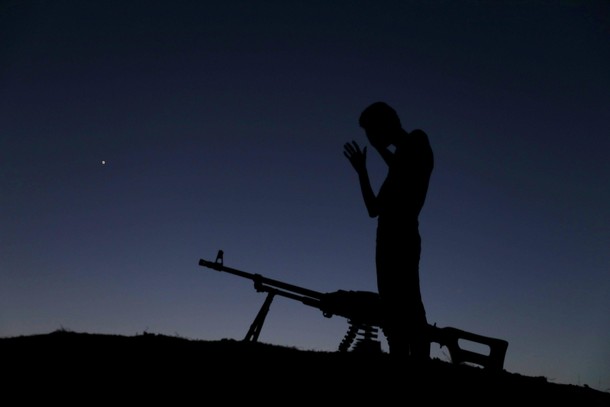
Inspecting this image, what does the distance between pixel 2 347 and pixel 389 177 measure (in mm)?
4672

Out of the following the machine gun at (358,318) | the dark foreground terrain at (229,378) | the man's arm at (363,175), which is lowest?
A: the dark foreground terrain at (229,378)

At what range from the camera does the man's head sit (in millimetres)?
4625

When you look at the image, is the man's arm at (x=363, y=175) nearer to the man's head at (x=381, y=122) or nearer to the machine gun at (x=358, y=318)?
the man's head at (x=381, y=122)

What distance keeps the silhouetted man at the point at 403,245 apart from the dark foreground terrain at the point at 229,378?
30 centimetres

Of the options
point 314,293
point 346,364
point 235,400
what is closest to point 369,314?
point 314,293

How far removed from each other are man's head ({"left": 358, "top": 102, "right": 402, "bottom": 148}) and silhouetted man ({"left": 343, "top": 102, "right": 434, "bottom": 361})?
0.53 feet

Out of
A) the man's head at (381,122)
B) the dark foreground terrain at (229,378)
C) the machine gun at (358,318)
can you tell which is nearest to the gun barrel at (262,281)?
the machine gun at (358,318)

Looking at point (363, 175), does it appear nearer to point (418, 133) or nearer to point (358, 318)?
point (418, 133)

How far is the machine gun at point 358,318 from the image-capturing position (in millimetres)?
5414

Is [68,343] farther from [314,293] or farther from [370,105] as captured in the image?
[370,105]

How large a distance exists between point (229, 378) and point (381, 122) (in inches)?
120

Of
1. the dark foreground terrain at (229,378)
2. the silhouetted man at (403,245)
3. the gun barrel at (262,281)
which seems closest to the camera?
the dark foreground terrain at (229,378)

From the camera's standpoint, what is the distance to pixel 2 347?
4.56 metres

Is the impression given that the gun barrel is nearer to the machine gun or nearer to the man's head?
the machine gun
